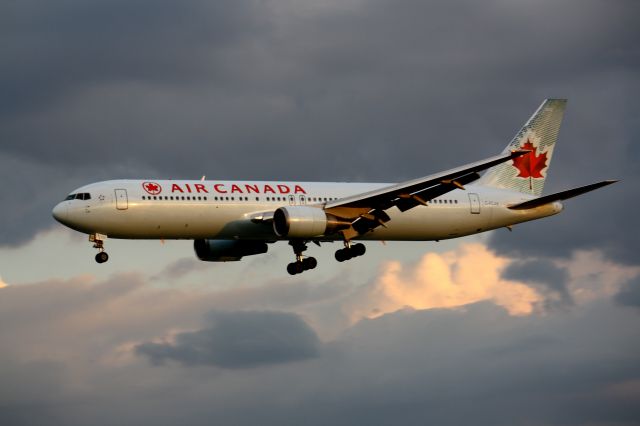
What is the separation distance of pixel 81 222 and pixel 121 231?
2.28 meters

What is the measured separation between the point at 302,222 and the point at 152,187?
8810 millimetres

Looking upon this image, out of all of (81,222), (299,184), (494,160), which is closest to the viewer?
(494,160)

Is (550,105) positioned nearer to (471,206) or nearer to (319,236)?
(471,206)

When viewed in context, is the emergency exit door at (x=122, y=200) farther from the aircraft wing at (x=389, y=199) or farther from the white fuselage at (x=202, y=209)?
the aircraft wing at (x=389, y=199)

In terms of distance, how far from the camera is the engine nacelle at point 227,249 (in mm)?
79688

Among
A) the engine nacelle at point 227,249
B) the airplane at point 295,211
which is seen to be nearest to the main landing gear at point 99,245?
the airplane at point 295,211

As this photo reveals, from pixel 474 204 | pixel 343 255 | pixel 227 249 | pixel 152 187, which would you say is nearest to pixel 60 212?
pixel 152 187

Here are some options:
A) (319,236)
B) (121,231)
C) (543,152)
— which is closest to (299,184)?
(319,236)

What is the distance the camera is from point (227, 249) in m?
80.0

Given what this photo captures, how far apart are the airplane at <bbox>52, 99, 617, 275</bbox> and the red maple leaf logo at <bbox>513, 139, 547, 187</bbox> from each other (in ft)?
9.93

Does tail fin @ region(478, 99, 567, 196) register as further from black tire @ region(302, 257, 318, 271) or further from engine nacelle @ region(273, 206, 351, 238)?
engine nacelle @ region(273, 206, 351, 238)

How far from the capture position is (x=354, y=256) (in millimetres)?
76938

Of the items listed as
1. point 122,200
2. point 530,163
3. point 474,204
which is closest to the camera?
point 122,200

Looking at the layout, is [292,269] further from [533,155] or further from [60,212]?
[533,155]
